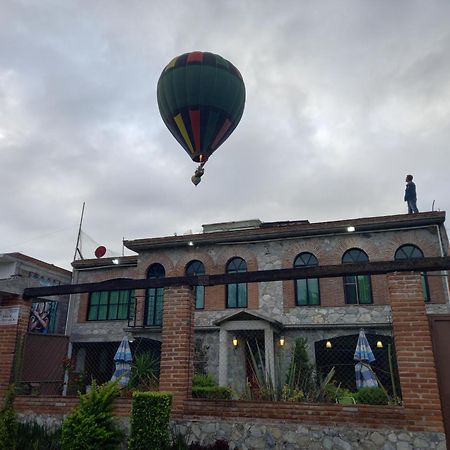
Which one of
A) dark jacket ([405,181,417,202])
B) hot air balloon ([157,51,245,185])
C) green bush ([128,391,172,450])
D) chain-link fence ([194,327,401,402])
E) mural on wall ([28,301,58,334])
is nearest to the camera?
green bush ([128,391,172,450])

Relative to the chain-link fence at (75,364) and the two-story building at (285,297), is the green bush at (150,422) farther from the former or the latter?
the two-story building at (285,297)

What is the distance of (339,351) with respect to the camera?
649 inches

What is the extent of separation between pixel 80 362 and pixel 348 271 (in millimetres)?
16808

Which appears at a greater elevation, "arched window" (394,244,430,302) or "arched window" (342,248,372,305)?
"arched window" (394,244,430,302)

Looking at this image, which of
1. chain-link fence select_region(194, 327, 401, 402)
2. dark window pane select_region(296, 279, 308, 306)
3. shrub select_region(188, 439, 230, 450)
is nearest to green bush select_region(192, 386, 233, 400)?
chain-link fence select_region(194, 327, 401, 402)

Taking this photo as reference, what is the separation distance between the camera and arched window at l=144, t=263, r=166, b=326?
60.6 ft

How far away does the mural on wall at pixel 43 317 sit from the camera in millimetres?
20219

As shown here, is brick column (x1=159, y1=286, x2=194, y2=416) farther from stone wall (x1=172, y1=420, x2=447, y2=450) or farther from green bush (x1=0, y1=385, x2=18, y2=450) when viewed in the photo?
green bush (x1=0, y1=385, x2=18, y2=450)

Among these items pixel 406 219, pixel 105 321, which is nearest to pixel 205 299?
pixel 105 321

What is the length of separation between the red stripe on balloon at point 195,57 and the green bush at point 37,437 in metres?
11.2

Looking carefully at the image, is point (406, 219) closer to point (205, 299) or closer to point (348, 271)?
point (205, 299)

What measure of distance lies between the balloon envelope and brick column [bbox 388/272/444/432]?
875cm

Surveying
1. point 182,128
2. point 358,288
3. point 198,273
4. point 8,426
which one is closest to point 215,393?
point 198,273

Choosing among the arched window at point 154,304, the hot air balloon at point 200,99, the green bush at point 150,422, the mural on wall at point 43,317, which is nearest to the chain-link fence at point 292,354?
the arched window at point 154,304
